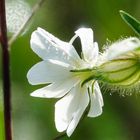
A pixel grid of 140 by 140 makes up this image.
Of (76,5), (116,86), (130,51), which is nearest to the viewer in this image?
(130,51)

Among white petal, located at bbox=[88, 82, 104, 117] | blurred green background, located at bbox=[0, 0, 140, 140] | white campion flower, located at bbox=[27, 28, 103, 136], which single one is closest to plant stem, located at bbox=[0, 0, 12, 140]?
white campion flower, located at bbox=[27, 28, 103, 136]

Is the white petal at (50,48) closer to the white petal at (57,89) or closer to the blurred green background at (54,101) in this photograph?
the white petal at (57,89)

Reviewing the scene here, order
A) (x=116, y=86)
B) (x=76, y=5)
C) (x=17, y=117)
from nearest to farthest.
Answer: (x=116, y=86)
(x=17, y=117)
(x=76, y=5)

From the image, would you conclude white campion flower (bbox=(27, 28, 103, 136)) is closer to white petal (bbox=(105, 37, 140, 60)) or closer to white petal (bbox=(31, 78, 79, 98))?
white petal (bbox=(31, 78, 79, 98))

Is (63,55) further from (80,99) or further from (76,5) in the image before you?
(76,5)

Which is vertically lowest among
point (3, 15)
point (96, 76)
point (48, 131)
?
point (48, 131)

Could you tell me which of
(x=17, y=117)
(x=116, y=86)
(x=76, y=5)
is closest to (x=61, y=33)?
(x=76, y=5)
